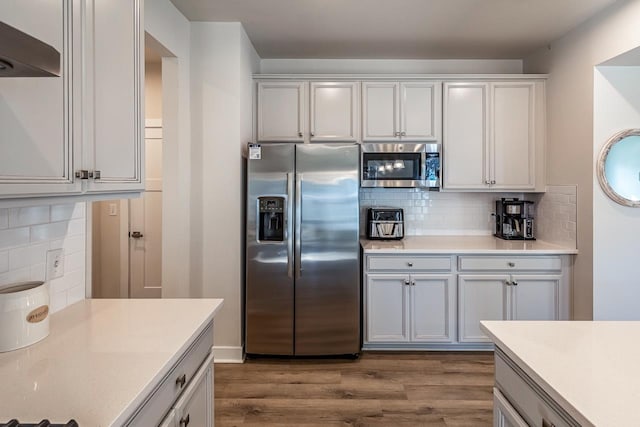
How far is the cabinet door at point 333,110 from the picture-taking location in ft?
11.4

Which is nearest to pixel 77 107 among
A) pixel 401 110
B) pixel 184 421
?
pixel 184 421

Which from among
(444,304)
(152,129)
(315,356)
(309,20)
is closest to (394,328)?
(444,304)

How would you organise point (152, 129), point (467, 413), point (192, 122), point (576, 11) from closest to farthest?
point (467, 413) → point (576, 11) → point (192, 122) → point (152, 129)

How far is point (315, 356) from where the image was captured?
3123 mm

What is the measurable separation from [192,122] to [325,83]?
1241 mm

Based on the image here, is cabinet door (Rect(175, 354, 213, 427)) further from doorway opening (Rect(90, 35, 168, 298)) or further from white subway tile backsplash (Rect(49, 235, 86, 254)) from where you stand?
doorway opening (Rect(90, 35, 168, 298))

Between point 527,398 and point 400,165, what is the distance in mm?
2515

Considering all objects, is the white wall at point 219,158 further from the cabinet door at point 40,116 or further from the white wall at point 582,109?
the white wall at point 582,109

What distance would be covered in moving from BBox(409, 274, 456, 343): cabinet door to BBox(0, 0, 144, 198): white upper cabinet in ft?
7.72

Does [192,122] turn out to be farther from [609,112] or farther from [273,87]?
[609,112]

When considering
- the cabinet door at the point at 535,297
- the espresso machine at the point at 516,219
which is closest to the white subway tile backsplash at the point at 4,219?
the cabinet door at the point at 535,297

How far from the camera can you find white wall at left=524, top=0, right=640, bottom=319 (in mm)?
2643

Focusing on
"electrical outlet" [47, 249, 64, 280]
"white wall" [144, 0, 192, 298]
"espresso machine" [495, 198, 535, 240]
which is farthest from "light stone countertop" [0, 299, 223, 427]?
"espresso machine" [495, 198, 535, 240]

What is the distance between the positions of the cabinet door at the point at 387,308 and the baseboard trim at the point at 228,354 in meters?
1.04
